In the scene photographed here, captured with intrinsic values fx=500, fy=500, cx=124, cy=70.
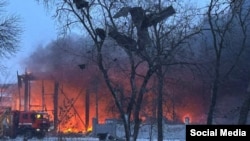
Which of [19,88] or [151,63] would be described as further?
[19,88]

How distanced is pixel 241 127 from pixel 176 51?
18.0 meters

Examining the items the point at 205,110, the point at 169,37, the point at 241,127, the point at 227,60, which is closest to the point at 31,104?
the point at 205,110

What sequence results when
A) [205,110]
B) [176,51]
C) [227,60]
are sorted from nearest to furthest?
[176,51], [227,60], [205,110]

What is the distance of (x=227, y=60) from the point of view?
37594mm

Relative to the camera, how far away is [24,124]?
45.4 m

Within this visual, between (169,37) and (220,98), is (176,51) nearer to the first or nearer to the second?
(169,37)

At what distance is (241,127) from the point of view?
5.70m

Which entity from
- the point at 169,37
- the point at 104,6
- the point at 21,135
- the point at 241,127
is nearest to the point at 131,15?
the point at 104,6

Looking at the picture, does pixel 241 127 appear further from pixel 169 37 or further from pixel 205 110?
pixel 205 110

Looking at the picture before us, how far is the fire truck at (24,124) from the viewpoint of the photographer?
45.0 meters

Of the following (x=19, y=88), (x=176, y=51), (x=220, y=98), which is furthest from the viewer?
(x=19, y=88)

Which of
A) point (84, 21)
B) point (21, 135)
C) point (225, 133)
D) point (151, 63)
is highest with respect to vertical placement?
point (84, 21)

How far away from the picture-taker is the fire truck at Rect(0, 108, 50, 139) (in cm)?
4500

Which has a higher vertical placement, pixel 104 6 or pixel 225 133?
pixel 104 6
